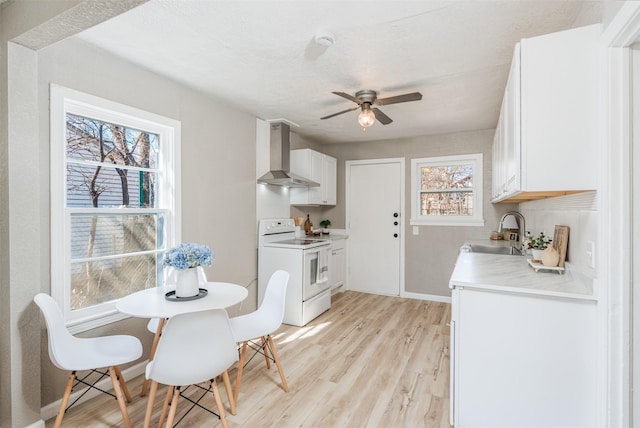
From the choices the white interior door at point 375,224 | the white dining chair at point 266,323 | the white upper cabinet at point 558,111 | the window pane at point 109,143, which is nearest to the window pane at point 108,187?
the window pane at point 109,143

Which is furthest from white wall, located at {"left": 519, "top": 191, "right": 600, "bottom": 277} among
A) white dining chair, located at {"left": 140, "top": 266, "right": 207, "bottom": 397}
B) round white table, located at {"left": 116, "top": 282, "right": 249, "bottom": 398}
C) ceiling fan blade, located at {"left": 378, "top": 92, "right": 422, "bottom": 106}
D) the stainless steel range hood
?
the stainless steel range hood

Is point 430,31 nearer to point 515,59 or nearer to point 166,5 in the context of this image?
point 515,59

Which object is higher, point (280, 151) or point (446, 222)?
point (280, 151)

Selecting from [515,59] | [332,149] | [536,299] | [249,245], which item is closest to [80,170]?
[249,245]

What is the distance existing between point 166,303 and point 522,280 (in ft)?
6.89

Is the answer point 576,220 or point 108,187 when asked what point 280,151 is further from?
point 576,220

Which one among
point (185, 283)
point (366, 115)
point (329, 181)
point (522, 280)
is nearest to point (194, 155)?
point (185, 283)

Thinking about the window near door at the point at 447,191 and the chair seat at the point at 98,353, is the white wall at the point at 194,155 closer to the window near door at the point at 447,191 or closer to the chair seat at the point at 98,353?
the chair seat at the point at 98,353

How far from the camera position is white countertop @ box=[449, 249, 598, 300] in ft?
4.93

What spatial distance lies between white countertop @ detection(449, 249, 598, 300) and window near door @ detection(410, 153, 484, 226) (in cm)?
217

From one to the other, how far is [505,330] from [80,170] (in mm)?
2853

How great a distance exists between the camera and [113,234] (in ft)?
7.74

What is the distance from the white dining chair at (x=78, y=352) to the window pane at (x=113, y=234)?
48 centimetres

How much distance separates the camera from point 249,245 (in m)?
3.64
